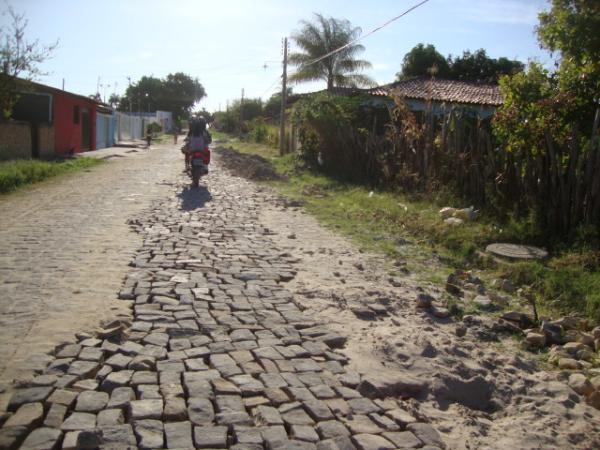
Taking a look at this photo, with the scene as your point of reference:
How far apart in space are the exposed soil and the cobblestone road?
6.57 feet

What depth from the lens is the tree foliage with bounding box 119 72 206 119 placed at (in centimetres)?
8444

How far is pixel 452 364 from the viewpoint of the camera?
4016 mm

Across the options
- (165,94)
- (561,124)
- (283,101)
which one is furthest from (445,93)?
(165,94)

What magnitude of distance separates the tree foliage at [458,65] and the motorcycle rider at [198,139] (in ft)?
90.6

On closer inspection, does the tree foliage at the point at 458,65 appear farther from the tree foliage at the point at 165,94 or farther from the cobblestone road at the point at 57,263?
the tree foliage at the point at 165,94

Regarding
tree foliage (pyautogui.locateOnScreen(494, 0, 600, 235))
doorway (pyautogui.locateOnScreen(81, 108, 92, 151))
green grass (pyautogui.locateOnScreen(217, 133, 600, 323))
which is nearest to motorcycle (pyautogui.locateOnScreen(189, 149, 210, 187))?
green grass (pyautogui.locateOnScreen(217, 133, 600, 323))

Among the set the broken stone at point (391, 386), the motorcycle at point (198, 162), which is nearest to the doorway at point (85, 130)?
the motorcycle at point (198, 162)

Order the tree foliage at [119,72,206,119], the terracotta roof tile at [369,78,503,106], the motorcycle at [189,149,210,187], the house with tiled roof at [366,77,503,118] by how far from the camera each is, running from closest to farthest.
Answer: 1. the motorcycle at [189,149,210,187]
2. the house with tiled roof at [366,77,503,118]
3. the terracotta roof tile at [369,78,503,106]
4. the tree foliage at [119,72,206,119]

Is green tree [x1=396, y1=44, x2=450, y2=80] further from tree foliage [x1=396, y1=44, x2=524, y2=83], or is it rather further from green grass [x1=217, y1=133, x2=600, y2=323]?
green grass [x1=217, y1=133, x2=600, y2=323]

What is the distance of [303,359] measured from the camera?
3988mm

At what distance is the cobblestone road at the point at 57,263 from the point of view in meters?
4.17

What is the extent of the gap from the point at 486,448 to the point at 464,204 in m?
7.72

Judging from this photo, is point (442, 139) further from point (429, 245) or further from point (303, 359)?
point (303, 359)

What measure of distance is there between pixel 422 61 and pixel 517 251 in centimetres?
3393
